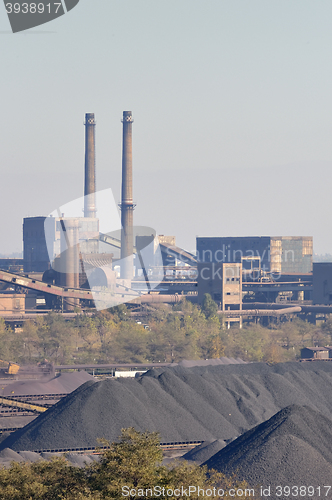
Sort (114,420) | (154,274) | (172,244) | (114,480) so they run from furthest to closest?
(172,244) < (154,274) < (114,420) < (114,480)

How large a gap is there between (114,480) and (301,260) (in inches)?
4089

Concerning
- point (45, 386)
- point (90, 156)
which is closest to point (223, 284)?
point (90, 156)

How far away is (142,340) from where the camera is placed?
197 ft

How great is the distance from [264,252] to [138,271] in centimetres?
1983

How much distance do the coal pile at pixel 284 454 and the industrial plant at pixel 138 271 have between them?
48565 mm

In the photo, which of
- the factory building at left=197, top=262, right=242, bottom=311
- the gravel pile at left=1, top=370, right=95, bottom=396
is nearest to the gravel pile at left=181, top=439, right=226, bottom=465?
the gravel pile at left=1, top=370, right=95, bottom=396

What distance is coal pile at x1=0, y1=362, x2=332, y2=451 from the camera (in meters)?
28.9

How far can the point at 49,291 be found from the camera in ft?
237

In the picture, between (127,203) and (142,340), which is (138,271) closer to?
(127,203)

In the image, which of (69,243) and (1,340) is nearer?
(1,340)

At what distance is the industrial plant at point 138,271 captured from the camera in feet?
250

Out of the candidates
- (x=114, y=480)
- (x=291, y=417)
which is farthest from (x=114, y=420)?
(x=114, y=480)

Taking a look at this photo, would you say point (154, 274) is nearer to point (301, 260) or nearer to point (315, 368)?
→ point (301, 260)

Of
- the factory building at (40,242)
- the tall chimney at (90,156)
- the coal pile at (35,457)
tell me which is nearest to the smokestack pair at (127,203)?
the factory building at (40,242)
